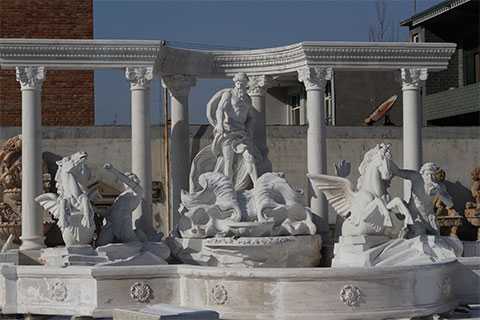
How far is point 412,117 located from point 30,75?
6910 millimetres

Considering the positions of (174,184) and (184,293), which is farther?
(174,184)

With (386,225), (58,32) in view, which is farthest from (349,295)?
(58,32)

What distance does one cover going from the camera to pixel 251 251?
14914 mm

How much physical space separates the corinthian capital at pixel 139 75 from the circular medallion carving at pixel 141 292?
4323 millimetres

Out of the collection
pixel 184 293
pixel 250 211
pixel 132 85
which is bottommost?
pixel 184 293

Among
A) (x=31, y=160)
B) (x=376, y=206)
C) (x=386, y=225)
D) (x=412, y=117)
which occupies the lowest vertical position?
(x=386, y=225)

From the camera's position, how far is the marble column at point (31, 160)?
658 inches

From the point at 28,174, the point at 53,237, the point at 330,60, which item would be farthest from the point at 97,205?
the point at 330,60

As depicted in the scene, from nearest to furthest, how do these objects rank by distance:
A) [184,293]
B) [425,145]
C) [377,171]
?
[184,293]
[377,171]
[425,145]

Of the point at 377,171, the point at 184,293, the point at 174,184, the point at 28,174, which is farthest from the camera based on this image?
the point at 174,184

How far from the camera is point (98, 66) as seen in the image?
17109 millimetres

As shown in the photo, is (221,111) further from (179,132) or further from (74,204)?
(74,204)

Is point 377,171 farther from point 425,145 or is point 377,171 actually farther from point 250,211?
point 425,145

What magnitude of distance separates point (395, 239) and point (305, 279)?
87.4 inches
